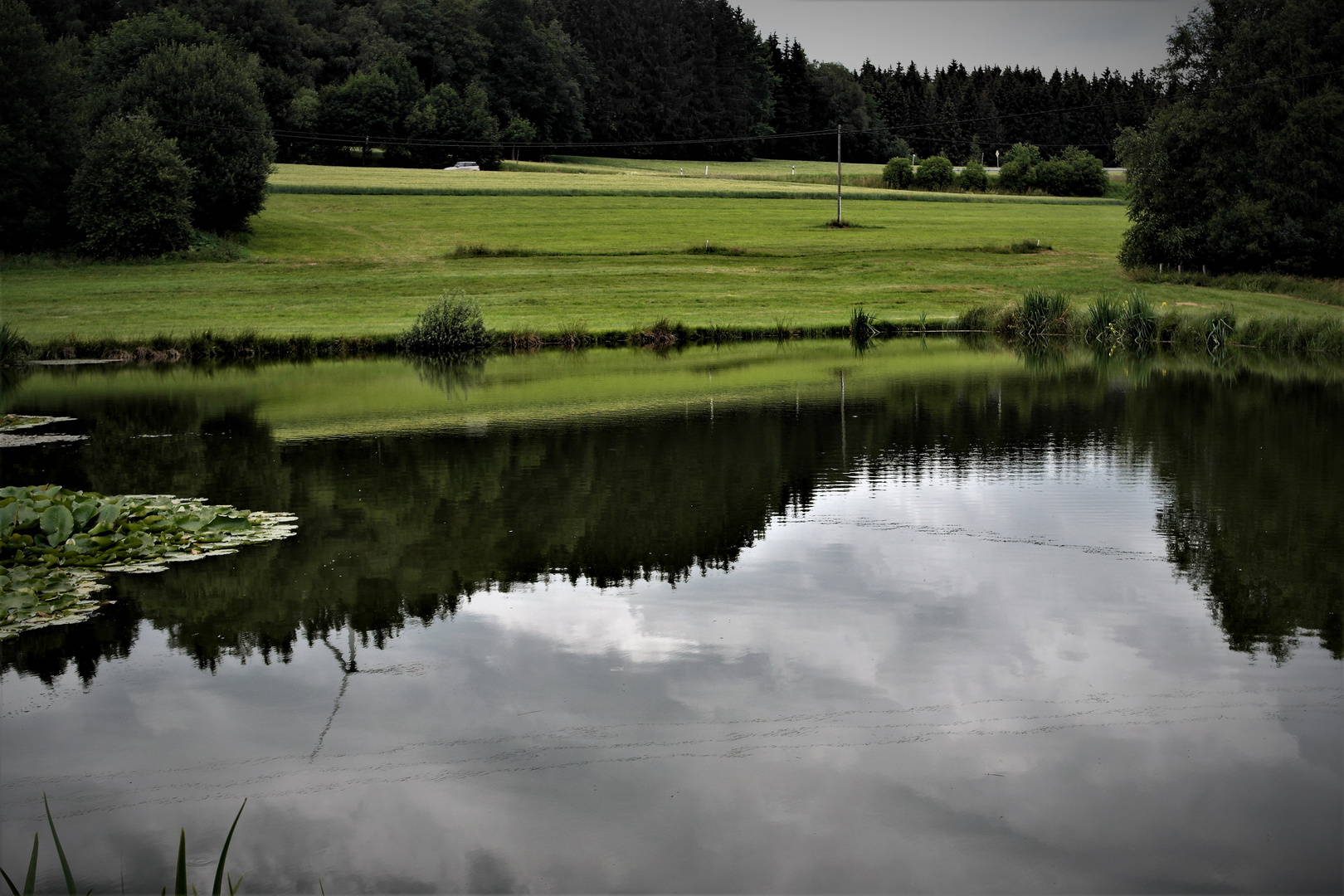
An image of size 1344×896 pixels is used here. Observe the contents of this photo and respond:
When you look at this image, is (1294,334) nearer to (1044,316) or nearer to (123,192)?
(1044,316)

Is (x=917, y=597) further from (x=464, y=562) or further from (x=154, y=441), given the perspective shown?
(x=154, y=441)

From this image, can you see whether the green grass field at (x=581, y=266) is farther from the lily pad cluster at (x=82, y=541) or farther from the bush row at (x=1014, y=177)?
the lily pad cluster at (x=82, y=541)

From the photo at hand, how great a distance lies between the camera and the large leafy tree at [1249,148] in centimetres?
5028

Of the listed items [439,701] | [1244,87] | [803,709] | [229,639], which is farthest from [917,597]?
[1244,87]

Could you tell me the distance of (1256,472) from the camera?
A: 632 inches

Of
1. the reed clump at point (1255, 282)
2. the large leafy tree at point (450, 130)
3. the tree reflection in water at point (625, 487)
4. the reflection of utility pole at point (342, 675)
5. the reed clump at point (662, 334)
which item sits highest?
the large leafy tree at point (450, 130)

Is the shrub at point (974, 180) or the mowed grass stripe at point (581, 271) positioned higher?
the shrub at point (974, 180)

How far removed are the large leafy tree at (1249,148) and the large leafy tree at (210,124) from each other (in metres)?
45.4

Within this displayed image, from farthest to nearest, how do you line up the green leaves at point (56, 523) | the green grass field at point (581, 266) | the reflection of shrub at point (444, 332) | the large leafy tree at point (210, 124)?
the large leafy tree at point (210, 124)
the green grass field at point (581, 266)
the reflection of shrub at point (444, 332)
the green leaves at point (56, 523)

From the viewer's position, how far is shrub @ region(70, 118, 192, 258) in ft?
185

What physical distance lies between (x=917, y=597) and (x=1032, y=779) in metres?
3.80

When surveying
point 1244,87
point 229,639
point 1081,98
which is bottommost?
point 229,639

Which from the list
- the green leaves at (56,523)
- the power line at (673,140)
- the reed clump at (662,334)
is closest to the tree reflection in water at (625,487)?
the green leaves at (56,523)

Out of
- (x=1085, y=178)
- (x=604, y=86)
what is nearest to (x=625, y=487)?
(x=1085, y=178)
